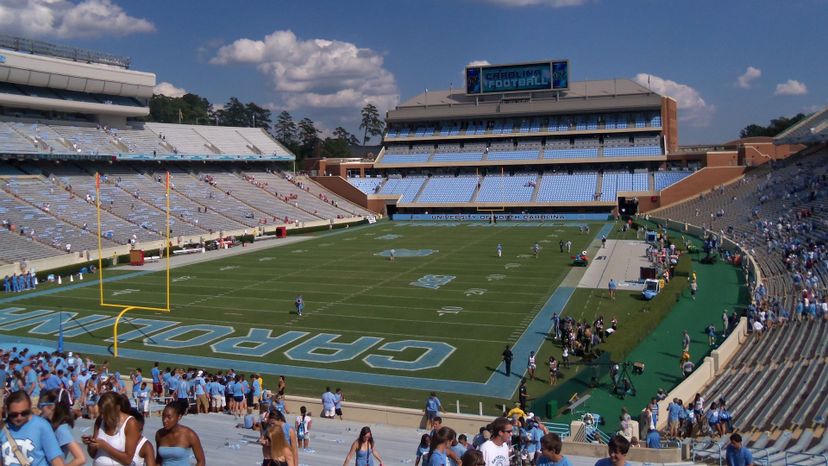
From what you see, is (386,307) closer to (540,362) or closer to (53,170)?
(540,362)

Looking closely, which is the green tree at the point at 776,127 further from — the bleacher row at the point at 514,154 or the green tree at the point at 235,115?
the green tree at the point at 235,115

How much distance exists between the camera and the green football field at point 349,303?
1912 cm

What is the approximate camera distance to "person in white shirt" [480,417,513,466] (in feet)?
19.6

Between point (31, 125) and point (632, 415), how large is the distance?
154 ft

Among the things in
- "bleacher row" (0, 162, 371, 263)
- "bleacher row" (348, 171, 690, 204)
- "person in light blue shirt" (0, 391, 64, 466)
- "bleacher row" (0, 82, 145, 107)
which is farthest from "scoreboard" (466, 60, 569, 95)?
"person in light blue shirt" (0, 391, 64, 466)

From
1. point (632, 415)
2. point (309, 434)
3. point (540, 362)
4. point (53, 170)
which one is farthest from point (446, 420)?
point (53, 170)

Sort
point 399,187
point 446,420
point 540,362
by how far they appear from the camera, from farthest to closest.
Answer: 1. point 399,187
2. point 540,362
3. point 446,420

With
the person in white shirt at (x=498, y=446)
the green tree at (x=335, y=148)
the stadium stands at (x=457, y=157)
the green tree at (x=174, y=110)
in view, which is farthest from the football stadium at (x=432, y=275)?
the green tree at (x=174, y=110)

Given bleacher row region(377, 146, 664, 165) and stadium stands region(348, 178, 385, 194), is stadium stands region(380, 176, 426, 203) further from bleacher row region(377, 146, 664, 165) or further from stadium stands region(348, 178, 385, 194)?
bleacher row region(377, 146, 664, 165)

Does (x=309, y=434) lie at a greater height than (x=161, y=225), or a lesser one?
lesser

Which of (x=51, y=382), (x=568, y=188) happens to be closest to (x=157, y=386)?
(x=51, y=382)

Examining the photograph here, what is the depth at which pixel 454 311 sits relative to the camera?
77.2 feet

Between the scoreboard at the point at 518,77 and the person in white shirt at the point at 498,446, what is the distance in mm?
65222

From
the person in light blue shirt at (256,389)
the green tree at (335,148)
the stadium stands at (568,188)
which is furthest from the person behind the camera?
the green tree at (335,148)
